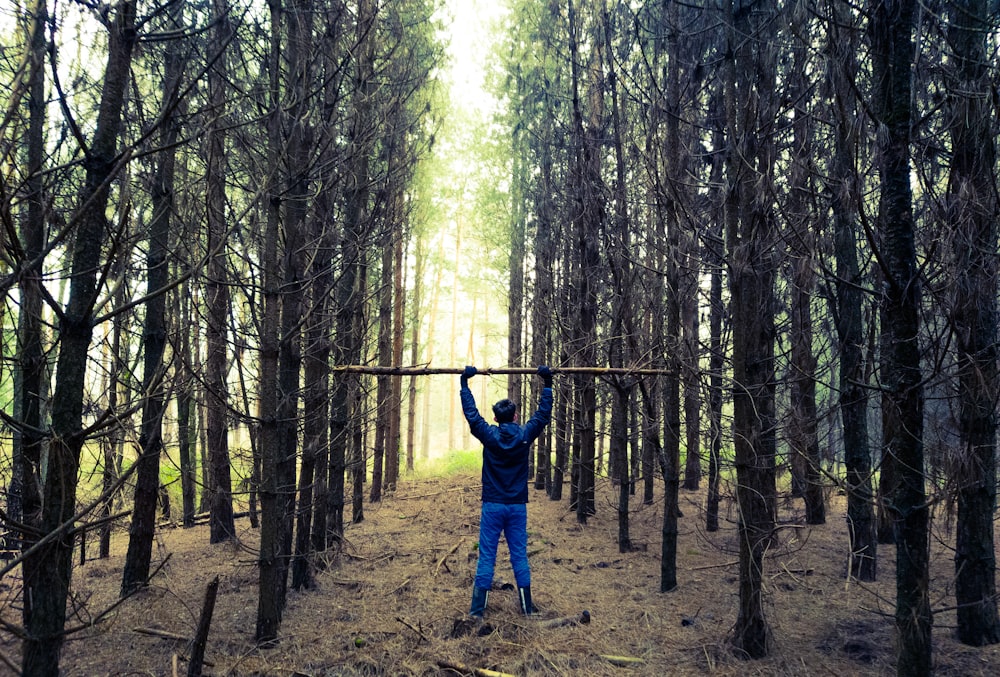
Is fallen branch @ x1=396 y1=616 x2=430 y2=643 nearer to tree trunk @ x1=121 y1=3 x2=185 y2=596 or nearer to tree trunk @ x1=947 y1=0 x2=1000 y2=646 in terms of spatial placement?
tree trunk @ x1=121 y1=3 x2=185 y2=596

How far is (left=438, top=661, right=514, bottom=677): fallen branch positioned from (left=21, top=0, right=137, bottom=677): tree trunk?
2.93 meters

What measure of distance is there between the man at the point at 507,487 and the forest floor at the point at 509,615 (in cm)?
53

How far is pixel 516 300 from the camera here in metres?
14.6

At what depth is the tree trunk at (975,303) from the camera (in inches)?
125

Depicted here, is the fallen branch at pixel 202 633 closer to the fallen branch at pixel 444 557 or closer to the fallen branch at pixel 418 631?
the fallen branch at pixel 418 631

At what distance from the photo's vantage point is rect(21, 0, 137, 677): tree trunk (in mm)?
2430

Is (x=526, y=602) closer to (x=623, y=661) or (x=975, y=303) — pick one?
(x=623, y=661)

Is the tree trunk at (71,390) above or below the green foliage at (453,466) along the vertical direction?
above

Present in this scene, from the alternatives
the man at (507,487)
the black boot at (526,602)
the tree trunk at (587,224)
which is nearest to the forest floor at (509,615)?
the black boot at (526,602)

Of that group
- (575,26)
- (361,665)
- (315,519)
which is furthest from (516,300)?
(361,665)

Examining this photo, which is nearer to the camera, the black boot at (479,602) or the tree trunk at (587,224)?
the black boot at (479,602)

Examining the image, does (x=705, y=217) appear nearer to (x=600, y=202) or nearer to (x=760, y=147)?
(x=600, y=202)

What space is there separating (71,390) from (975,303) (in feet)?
16.1

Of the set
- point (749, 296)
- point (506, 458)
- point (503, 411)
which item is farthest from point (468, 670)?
point (749, 296)
